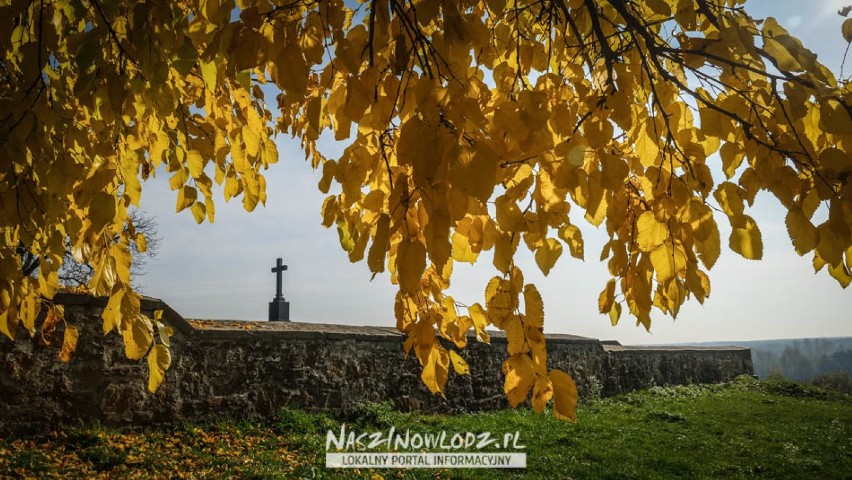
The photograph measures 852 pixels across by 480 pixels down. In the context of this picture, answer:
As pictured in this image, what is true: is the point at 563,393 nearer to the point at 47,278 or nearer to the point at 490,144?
the point at 490,144

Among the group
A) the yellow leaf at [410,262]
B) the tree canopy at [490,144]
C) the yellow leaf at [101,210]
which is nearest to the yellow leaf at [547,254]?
the tree canopy at [490,144]

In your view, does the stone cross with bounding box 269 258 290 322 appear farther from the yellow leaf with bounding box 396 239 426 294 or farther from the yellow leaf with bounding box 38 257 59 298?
the yellow leaf with bounding box 396 239 426 294

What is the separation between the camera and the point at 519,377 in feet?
4.41

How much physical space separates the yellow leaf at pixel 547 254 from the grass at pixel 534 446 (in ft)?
12.6

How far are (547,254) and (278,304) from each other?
1084cm

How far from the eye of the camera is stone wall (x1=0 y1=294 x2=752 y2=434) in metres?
4.88

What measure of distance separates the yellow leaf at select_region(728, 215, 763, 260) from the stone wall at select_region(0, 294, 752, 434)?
99.0 inches

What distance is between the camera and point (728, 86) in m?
1.37

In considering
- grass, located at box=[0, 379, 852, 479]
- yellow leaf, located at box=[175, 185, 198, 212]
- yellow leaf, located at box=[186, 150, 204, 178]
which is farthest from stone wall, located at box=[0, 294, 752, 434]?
yellow leaf, located at box=[186, 150, 204, 178]

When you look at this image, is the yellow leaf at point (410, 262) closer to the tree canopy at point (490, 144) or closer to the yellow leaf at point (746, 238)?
the tree canopy at point (490, 144)

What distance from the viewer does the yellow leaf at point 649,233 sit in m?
1.26

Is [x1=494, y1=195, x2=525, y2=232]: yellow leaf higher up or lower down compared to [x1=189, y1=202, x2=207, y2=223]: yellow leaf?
lower down

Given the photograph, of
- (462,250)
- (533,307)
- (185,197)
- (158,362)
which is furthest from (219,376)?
(533,307)

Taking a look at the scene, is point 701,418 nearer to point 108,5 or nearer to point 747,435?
point 747,435
